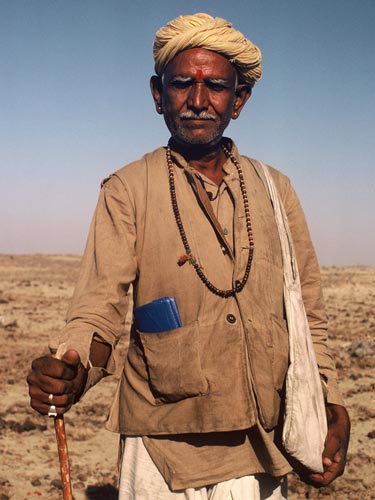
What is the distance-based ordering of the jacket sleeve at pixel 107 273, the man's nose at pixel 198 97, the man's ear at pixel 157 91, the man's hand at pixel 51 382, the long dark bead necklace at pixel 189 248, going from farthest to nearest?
the man's ear at pixel 157 91 → the man's nose at pixel 198 97 → the long dark bead necklace at pixel 189 248 → the jacket sleeve at pixel 107 273 → the man's hand at pixel 51 382

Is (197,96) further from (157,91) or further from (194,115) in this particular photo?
(157,91)

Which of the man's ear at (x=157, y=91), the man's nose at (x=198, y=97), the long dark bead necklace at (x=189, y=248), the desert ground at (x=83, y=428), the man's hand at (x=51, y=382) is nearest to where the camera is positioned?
A: the man's hand at (x=51, y=382)

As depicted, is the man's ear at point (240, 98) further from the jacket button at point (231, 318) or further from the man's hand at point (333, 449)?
the man's hand at point (333, 449)

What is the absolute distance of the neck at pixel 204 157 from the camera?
2.59 m

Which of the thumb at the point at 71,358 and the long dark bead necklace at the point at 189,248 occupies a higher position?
the long dark bead necklace at the point at 189,248

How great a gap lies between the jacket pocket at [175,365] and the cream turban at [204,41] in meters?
1.11

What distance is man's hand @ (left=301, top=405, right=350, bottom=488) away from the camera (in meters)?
2.39

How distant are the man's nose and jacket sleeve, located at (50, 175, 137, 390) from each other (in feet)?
1.39

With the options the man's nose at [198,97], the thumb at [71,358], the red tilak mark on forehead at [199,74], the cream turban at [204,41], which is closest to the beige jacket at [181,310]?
the thumb at [71,358]

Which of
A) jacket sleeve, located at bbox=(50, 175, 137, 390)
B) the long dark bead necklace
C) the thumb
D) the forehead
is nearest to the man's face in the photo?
the forehead

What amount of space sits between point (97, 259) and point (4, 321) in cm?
1138

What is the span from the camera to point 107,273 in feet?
7.53

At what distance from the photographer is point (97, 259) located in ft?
7.63

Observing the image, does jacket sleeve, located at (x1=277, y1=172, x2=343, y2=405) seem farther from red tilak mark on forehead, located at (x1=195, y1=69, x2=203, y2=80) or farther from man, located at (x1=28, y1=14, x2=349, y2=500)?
red tilak mark on forehead, located at (x1=195, y1=69, x2=203, y2=80)
